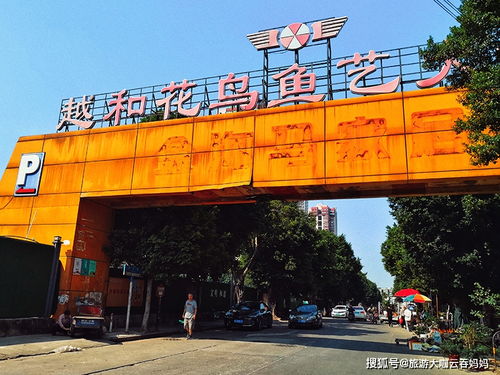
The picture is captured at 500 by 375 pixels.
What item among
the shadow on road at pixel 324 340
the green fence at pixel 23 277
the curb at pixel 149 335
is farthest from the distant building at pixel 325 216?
the green fence at pixel 23 277

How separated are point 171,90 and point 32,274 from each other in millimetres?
9278

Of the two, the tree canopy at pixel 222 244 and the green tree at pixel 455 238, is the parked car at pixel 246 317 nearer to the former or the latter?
the tree canopy at pixel 222 244

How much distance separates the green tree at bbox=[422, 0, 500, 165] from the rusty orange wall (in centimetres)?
438

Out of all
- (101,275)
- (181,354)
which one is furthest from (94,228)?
(181,354)

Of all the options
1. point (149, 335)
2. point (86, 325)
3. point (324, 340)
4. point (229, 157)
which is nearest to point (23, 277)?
point (86, 325)

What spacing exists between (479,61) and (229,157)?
9136mm

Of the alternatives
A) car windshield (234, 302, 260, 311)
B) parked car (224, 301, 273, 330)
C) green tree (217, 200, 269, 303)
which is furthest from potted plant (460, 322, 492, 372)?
car windshield (234, 302, 260, 311)

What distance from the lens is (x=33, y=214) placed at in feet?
56.5

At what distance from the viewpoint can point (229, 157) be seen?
15.2 m

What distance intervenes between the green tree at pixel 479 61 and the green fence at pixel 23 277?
46.1 feet

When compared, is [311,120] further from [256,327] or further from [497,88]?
[256,327]

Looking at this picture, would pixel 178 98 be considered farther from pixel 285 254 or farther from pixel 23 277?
pixel 285 254

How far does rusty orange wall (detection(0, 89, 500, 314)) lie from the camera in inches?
512

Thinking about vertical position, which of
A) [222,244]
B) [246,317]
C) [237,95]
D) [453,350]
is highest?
[237,95]
